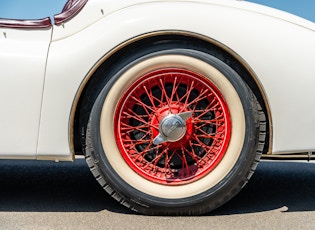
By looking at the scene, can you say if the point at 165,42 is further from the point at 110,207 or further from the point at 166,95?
the point at 110,207

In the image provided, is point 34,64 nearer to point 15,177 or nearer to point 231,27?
point 231,27

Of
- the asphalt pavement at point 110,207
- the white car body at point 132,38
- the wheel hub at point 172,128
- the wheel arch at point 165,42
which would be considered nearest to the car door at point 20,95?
the white car body at point 132,38

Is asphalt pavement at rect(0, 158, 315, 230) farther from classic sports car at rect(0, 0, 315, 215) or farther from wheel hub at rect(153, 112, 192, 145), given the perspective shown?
wheel hub at rect(153, 112, 192, 145)

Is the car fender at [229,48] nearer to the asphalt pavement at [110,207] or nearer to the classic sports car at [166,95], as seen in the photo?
the classic sports car at [166,95]

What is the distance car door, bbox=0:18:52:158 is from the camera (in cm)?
230

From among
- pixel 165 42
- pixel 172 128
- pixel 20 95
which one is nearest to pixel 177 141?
pixel 172 128

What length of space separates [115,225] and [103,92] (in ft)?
2.03

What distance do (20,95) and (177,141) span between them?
2.52 ft

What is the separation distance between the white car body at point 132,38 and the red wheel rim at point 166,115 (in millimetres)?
217

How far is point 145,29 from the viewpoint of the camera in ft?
7.60

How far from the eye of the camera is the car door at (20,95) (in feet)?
7.55

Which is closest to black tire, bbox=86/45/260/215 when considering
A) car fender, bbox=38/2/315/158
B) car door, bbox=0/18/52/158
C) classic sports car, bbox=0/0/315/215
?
classic sports car, bbox=0/0/315/215

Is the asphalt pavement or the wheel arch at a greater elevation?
the wheel arch

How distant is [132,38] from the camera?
2.31 meters
